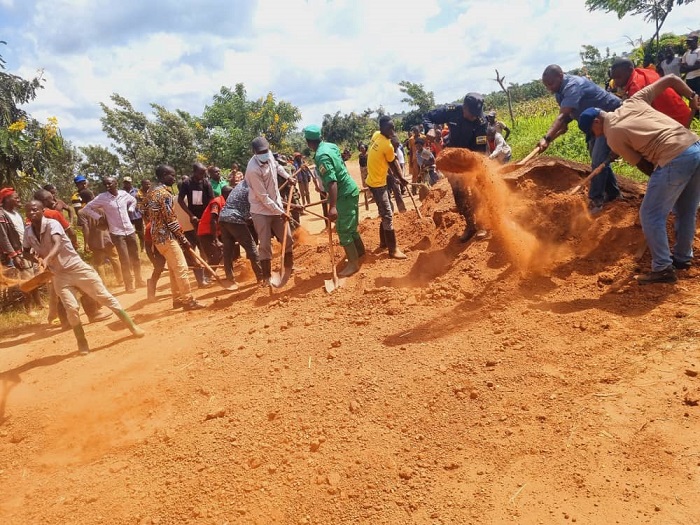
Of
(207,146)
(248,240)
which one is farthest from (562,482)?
(207,146)

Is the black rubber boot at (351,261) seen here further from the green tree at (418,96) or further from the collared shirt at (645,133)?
the green tree at (418,96)

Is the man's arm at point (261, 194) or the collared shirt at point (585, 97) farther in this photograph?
the man's arm at point (261, 194)

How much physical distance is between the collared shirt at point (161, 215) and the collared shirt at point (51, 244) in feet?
3.17

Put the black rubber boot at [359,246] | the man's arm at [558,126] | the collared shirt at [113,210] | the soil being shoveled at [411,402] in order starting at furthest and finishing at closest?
the collared shirt at [113,210] → the black rubber boot at [359,246] → the man's arm at [558,126] → the soil being shoveled at [411,402]

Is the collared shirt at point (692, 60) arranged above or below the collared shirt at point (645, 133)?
above

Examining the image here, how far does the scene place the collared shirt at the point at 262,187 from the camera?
5359 millimetres

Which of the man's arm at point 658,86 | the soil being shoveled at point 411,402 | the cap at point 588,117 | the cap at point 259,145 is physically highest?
the cap at point 259,145

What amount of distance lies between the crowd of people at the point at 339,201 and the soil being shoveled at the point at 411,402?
46 cm

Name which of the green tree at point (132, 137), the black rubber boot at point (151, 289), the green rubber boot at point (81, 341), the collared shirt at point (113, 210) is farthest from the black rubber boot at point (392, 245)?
the green tree at point (132, 137)

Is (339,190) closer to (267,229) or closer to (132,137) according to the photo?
(267,229)

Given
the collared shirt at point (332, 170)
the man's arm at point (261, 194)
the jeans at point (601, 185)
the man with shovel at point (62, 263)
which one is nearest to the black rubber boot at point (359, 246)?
the collared shirt at point (332, 170)

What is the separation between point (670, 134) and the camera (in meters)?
3.46

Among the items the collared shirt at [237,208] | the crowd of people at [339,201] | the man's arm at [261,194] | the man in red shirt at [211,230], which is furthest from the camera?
the man in red shirt at [211,230]

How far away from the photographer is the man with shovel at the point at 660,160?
3469mm
